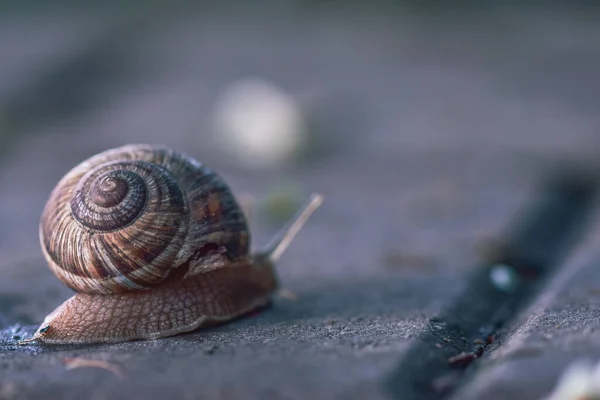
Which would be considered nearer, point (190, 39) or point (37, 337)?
point (37, 337)

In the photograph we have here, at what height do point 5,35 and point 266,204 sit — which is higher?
point 5,35

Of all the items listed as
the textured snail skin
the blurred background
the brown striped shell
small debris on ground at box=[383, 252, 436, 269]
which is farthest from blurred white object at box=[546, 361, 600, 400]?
small debris on ground at box=[383, 252, 436, 269]

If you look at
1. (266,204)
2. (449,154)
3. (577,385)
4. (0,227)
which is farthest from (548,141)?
(577,385)

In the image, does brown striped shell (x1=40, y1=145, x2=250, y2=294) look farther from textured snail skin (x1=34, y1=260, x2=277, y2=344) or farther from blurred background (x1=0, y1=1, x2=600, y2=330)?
blurred background (x1=0, y1=1, x2=600, y2=330)

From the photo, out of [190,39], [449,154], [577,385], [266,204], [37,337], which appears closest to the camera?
[577,385]

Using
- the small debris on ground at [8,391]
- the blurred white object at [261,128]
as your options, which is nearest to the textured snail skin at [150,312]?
the small debris on ground at [8,391]

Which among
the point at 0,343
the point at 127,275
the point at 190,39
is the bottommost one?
the point at 0,343

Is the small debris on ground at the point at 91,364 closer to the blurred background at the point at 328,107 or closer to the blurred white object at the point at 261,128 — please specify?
the blurred background at the point at 328,107

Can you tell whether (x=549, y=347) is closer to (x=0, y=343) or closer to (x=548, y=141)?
(x=0, y=343)
